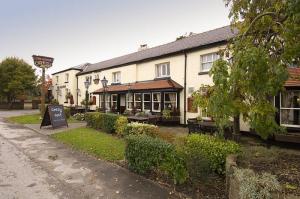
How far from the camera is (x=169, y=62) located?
2133 centimetres

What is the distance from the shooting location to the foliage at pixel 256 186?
14.5ft

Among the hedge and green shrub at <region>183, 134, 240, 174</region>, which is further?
the hedge

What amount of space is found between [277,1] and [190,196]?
484 cm

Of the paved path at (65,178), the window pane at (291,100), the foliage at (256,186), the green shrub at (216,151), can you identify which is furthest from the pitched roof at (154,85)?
the foliage at (256,186)

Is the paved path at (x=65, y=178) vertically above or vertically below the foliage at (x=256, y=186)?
below

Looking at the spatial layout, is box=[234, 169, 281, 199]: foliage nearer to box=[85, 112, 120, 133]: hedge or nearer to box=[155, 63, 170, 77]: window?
box=[85, 112, 120, 133]: hedge

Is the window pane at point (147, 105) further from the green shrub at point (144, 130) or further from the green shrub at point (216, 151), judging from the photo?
the green shrub at point (216, 151)

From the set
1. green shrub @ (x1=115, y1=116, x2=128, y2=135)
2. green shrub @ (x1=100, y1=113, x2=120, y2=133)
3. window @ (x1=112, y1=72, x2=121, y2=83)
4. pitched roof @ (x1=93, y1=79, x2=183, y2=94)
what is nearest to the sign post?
pitched roof @ (x1=93, y1=79, x2=183, y2=94)

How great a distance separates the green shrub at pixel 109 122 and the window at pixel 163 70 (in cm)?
724

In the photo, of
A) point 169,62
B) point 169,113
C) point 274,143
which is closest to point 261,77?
point 274,143

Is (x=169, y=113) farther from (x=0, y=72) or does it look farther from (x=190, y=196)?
(x=0, y=72)

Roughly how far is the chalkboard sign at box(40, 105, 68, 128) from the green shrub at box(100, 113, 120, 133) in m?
4.14

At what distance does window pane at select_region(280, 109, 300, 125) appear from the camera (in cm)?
1316

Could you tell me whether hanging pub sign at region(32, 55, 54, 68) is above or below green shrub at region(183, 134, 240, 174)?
above
